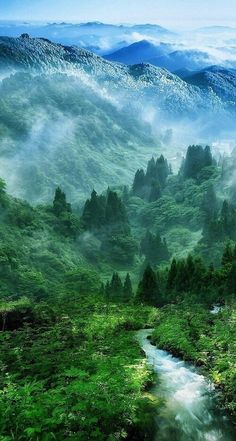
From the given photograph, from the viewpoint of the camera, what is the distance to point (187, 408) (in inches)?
907

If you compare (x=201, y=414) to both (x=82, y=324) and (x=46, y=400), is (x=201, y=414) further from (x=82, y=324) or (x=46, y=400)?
(x=82, y=324)

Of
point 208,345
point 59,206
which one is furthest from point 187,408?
point 59,206

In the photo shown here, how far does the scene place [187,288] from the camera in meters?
82.9

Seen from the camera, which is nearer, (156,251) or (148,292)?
(148,292)

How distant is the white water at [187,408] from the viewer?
20894 millimetres

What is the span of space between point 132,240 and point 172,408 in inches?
6615

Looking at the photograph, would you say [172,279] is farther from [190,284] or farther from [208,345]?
[208,345]

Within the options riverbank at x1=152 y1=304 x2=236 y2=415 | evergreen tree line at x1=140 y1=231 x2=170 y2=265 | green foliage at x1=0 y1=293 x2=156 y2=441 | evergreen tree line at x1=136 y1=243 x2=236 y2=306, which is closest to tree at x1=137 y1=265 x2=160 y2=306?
evergreen tree line at x1=136 y1=243 x2=236 y2=306

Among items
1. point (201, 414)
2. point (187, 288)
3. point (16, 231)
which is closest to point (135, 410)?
point (201, 414)

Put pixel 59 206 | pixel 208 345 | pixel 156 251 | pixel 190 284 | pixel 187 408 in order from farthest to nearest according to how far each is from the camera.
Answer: pixel 59 206
pixel 156 251
pixel 190 284
pixel 208 345
pixel 187 408

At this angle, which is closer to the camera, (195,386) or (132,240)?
(195,386)

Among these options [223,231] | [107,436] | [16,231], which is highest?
[223,231]

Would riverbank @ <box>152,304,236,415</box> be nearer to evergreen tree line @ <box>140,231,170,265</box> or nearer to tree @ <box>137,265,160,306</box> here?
tree @ <box>137,265,160,306</box>

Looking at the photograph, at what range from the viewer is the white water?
20894mm
